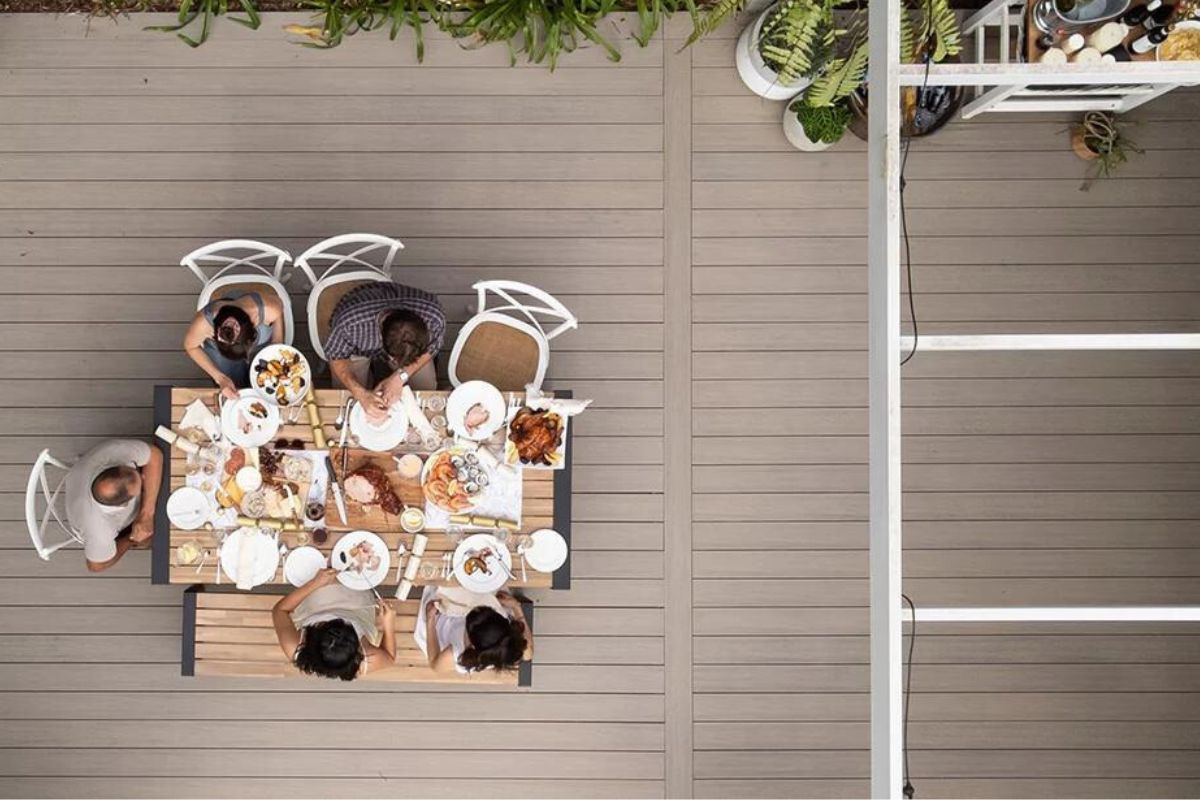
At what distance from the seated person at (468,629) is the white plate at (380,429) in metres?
0.53

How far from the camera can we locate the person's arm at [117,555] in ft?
9.07

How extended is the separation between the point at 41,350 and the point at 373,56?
1749 mm

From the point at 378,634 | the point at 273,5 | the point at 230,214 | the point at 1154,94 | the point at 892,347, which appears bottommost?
the point at 378,634

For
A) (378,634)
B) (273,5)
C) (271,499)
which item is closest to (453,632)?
(378,634)

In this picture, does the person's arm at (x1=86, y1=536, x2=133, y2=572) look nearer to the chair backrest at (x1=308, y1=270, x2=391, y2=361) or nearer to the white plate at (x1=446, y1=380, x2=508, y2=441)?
the chair backrest at (x1=308, y1=270, x2=391, y2=361)

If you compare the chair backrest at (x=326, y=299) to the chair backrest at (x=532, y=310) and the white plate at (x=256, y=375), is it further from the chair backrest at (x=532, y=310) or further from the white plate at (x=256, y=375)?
the chair backrest at (x=532, y=310)

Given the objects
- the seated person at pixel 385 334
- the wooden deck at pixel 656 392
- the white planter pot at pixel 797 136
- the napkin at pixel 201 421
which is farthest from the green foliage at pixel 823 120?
the napkin at pixel 201 421

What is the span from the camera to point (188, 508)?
2.59 m

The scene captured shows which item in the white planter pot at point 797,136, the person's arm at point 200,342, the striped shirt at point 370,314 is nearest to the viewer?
the striped shirt at point 370,314

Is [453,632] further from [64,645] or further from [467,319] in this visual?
[64,645]

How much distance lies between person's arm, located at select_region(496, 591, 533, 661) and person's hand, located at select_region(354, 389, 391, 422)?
0.74 m

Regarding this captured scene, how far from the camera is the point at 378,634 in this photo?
270cm

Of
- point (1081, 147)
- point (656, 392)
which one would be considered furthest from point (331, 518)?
point (1081, 147)

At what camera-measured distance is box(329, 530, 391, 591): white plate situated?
2619mm
